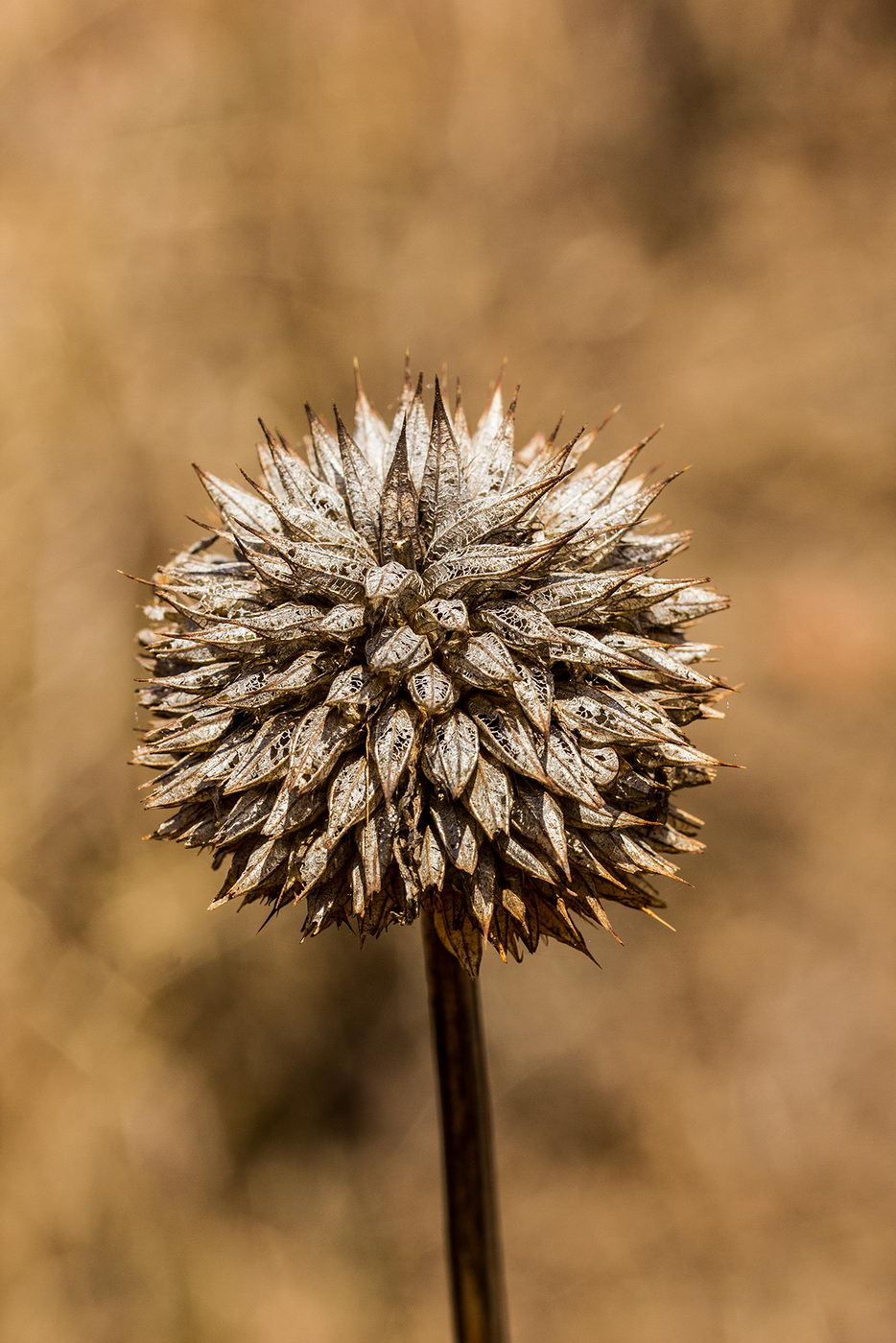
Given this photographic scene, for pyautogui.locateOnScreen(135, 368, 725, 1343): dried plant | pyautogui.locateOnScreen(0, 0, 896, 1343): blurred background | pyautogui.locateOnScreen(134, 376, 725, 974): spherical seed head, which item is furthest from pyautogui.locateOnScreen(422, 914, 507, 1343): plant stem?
pyautogui.locateOnScreen(0, 0, 896, 1343): blurred background

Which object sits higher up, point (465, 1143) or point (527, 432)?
point (527, 432)

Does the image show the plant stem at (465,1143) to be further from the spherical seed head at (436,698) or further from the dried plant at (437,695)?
the spherical seed head at (436,698)

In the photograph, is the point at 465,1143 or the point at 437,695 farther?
the point at 465,1143

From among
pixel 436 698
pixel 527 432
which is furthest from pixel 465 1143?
pixel 527 432

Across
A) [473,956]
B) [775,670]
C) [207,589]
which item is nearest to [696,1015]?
[775,670]

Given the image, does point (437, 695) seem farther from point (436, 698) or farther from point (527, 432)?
point (527, 432)

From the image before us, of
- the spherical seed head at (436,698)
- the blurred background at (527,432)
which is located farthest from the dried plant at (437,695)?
the blurred background at (527,432)

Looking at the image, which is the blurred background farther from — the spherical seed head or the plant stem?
the spherical seed head

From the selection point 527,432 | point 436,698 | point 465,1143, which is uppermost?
point 527,432
